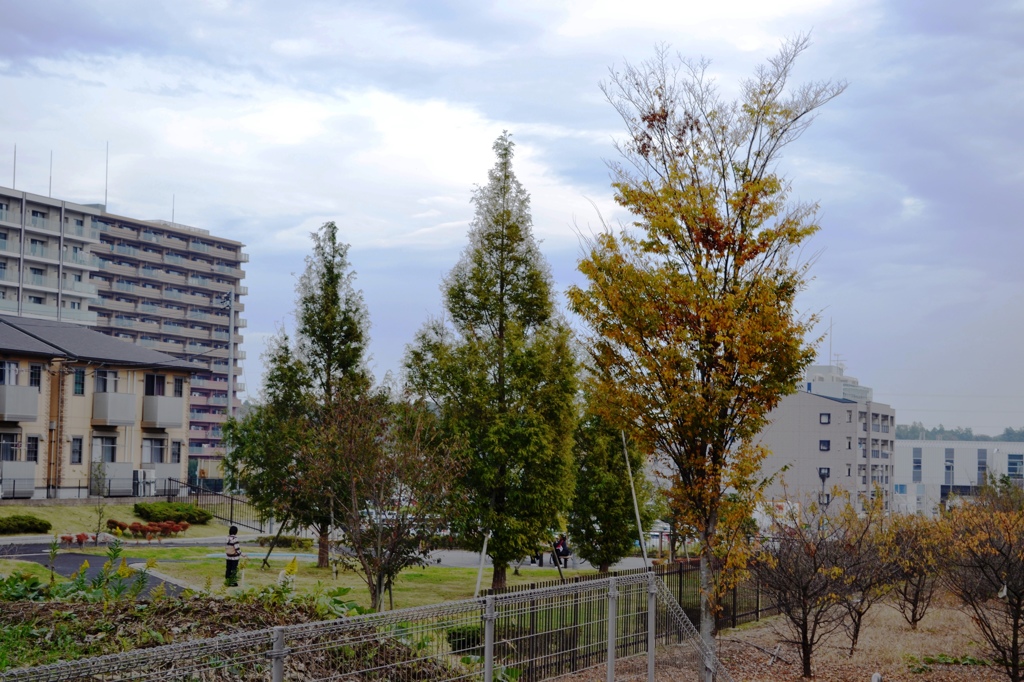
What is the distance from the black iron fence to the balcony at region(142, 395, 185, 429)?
267cm

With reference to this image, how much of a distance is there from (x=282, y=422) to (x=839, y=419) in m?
70.0

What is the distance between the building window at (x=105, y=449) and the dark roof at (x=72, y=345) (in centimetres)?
337

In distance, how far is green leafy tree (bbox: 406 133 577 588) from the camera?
2233 cm

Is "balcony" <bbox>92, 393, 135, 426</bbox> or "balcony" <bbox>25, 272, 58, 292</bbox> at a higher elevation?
"balcony" <bbox>25, 272, 58, 292</bbox>

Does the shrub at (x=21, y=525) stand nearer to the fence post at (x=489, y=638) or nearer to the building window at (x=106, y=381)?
the building window at (x=106, y=381)

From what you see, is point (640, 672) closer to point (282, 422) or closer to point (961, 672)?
point (961, 672)

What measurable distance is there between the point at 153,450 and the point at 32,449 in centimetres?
644

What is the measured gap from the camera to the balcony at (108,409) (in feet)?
136

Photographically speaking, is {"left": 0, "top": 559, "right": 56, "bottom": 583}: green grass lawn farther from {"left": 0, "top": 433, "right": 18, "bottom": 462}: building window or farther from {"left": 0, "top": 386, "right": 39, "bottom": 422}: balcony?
{"left": 0, "top": 433, "right": 18, "bottom": 462}: building window

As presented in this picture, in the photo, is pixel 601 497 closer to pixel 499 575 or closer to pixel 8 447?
pixel 499 575

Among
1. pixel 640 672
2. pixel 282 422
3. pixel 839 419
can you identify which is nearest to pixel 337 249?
pixel 282 422

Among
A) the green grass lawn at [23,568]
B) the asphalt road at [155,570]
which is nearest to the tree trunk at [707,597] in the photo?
the asphalt road at [155,570]

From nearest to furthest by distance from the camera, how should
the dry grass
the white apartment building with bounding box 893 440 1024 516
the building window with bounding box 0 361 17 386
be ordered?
1. the dry grass
2. the building window with bounding box 0 361 17 386
3. the white apartment building with bounding box 893 440 1024 516

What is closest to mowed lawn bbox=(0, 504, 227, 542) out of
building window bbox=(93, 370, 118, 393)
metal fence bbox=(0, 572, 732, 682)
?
building window bbox=(93, 370, 118, 393)
